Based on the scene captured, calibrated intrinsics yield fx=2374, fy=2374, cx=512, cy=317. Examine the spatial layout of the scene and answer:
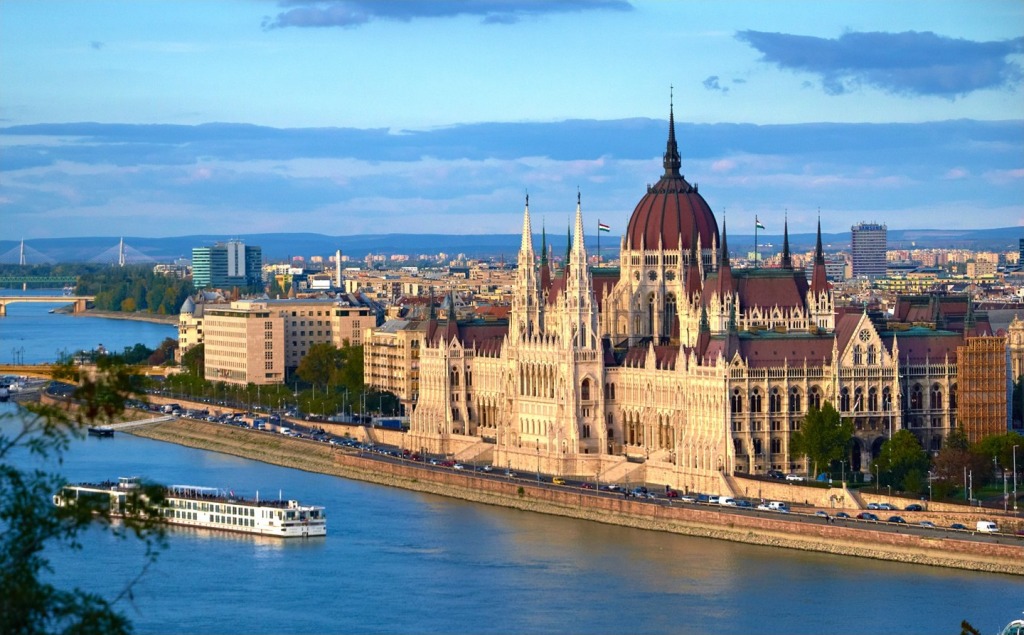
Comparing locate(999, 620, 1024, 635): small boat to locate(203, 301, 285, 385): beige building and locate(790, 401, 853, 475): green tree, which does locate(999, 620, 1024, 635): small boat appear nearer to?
locate(790, 401, 853, 475): green tree

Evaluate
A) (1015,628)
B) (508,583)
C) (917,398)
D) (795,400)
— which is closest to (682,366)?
(795,400)

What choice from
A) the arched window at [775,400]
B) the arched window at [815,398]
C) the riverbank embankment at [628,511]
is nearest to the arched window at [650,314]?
the riverbank embankment at [628,511]

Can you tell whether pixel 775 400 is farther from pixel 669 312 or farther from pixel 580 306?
pixel 669 312

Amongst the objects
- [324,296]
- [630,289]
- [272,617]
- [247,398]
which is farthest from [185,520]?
[324,296]

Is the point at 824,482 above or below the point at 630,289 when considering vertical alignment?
below

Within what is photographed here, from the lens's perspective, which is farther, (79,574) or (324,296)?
(324,296)

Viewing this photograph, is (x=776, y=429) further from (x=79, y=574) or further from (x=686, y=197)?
(x=79, y=574)
